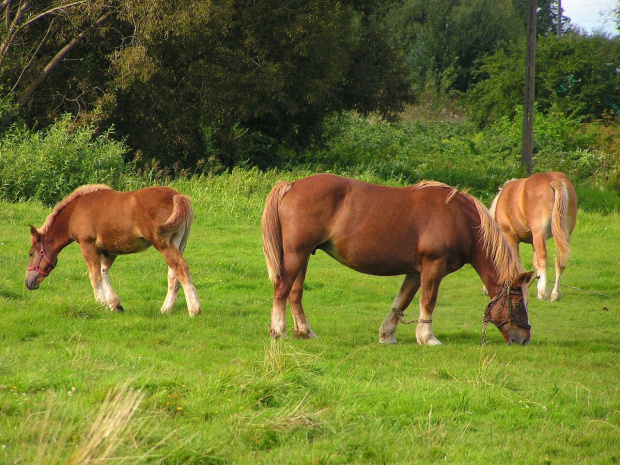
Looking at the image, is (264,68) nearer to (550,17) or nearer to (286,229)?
(286,229)

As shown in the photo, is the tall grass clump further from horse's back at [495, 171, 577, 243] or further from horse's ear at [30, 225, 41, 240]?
horse's back at [495, 171, 577, 243]

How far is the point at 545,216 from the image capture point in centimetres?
1276

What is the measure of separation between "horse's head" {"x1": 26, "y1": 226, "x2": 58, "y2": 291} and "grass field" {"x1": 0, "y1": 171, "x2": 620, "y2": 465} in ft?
0.78

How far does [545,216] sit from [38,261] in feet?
26.3

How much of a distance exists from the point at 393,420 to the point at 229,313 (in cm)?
475

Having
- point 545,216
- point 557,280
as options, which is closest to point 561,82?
point 545,216

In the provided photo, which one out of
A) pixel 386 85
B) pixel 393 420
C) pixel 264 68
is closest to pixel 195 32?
pixel 264 68

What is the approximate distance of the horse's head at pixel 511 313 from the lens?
867cm

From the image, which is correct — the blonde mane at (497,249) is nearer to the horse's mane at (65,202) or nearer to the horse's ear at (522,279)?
the horse's ear at (522,279)

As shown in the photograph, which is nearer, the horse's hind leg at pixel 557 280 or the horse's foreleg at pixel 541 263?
the horse's hind leg at pixel 557 280

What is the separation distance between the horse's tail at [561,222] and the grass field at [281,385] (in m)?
0.93

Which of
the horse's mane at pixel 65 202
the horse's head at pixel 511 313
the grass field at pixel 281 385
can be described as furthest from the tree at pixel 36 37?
the horse's head at pixel 511 313

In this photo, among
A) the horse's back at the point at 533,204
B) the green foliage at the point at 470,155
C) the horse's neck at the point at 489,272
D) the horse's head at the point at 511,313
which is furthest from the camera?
the green foliage at the point at 470,155

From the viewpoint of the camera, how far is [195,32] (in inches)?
827
